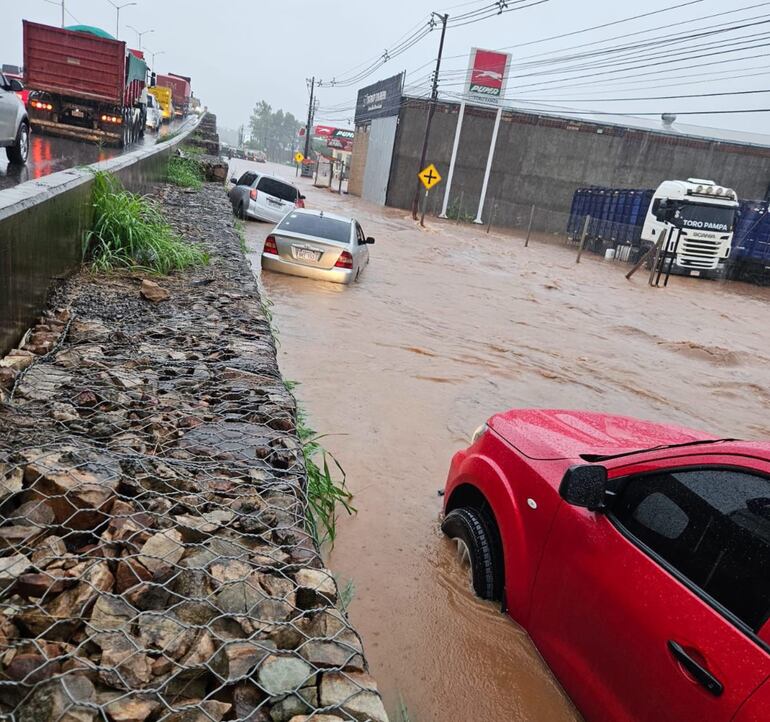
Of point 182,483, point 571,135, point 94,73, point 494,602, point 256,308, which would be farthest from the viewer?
point 571,135

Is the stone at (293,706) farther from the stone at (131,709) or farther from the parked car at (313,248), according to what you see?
the parked car at (313,248)

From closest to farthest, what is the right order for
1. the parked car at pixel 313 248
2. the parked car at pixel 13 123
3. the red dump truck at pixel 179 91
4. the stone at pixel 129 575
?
the stone at pixel 129 575, the parked car at pixel 13 123, the parked car at pixel 313 248, the red dump truck at pixel 179 91

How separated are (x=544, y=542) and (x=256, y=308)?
172 inches

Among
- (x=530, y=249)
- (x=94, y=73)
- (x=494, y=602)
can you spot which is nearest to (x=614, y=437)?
(x=494, y=602)

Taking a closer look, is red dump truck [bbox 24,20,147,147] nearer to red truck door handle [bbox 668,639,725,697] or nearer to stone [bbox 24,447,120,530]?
stone [bbox 24,447,120,530]

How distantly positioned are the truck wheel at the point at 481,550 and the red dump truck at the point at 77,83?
17963 mm

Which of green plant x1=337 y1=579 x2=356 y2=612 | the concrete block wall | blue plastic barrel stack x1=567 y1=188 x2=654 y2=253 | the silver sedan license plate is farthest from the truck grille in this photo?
green plant x1=337 y1=579 x2=356 y2=612

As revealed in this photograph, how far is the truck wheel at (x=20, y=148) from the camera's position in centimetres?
1052

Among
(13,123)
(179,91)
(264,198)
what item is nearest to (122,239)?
(13,123)

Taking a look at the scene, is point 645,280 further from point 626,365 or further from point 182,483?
point 182,483

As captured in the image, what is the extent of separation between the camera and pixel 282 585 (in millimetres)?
2334

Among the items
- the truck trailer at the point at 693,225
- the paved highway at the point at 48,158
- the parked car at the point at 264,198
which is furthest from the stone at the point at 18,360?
the truck trailer at the point at 693,225

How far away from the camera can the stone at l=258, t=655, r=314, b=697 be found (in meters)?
1.87

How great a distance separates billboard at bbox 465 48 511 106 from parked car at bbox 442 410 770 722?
3492 centimetres
